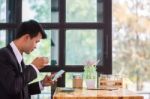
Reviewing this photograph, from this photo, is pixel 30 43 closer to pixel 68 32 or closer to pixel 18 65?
pixel 18 65

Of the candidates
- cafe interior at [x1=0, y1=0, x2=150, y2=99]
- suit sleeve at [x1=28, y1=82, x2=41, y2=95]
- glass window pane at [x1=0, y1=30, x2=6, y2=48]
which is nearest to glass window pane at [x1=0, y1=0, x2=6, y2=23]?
cafe interior at [x1=0, y1=0, x2=150, y2=99]

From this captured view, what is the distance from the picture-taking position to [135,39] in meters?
4.40

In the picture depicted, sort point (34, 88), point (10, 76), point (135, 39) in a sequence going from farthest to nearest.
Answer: point (135, 39), point (34, 88), point (10, 76)

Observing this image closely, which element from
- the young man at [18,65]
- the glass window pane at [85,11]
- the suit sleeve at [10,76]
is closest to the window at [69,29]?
the glass window pane at [85,11]

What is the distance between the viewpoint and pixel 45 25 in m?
3.41

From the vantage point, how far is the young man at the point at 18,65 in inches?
70.9

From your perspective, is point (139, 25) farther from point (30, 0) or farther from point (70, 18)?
point (30, 0)

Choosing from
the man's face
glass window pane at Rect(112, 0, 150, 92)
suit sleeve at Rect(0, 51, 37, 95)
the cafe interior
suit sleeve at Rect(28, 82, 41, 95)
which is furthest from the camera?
glass window pane at Rect(112, 0, 150, 92)

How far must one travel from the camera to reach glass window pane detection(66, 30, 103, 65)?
3.41 metres

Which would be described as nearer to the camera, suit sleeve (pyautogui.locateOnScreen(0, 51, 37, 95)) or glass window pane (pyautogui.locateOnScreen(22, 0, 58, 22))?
suit sleeve (pyautogui.locateOnScreen(0, 51, 37, 95))

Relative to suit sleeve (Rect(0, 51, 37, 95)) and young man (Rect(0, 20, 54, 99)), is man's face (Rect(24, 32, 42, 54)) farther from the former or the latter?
suit sleeve (Rect(0, 51, 37, 95))

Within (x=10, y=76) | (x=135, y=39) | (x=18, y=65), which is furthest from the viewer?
(x=135, y=39)

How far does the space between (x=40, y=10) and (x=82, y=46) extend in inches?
25.6

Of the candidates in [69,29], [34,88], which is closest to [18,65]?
[34,88]
